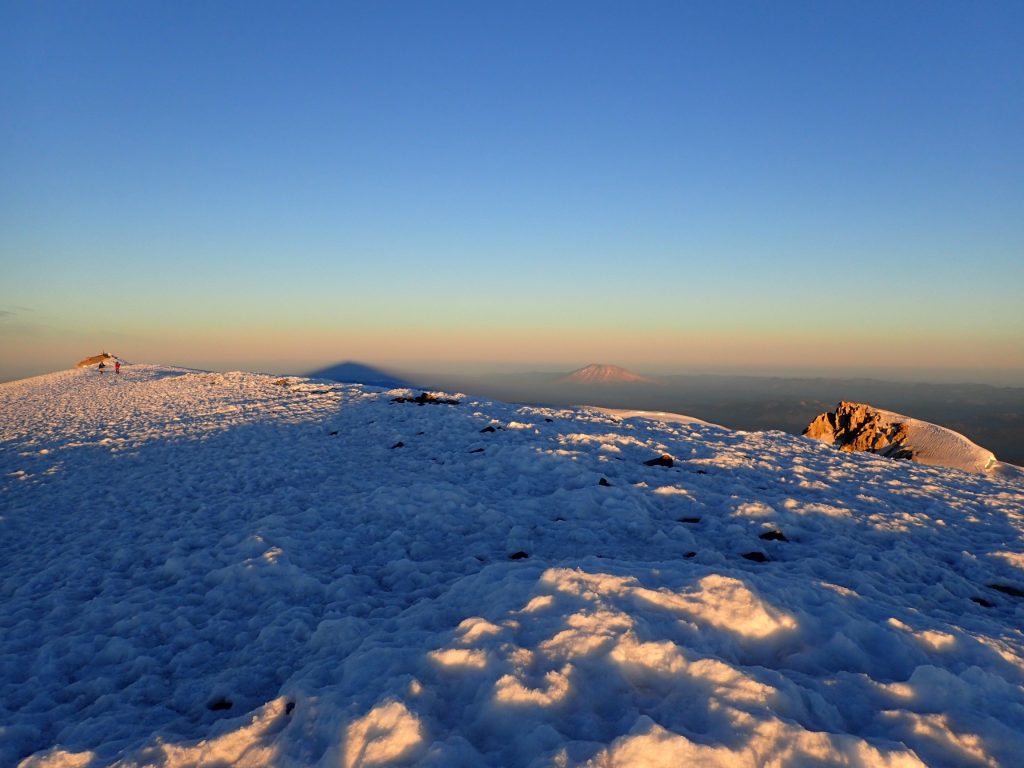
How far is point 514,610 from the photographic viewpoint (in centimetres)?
658

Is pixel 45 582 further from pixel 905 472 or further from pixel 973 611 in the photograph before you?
pixel 905 472

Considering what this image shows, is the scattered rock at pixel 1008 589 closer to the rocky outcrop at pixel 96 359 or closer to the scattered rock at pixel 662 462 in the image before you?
the scattered rock at pixel 662 462

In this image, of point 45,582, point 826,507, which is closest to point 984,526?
point 826,507

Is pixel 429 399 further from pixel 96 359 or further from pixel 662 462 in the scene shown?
pixel 96 359

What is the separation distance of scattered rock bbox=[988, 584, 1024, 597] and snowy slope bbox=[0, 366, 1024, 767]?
0.04 metres

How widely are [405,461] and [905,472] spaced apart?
15922 mm

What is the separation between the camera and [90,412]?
31.8 meters

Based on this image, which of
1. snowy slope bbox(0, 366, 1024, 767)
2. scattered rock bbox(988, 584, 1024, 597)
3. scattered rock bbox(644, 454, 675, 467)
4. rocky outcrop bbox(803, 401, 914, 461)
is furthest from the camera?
rocky outcrop bbox(803, 401, 914, 461)

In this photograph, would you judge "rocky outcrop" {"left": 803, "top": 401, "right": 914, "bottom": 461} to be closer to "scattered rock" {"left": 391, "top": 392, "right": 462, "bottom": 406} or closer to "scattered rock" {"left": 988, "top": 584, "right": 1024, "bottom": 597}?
"scattered rock" {"left": 391, "top": 392, "right": 462, "bottom": 406}

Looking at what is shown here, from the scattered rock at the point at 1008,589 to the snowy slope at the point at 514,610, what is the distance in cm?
4

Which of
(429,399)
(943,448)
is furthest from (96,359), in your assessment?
(943,448)

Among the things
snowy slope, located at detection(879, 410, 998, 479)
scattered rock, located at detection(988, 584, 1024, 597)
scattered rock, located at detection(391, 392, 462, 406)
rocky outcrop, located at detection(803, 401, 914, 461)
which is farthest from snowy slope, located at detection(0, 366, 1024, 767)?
snowy slope, located at detection(879, 410, 998, 479)

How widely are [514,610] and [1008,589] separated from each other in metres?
9.25

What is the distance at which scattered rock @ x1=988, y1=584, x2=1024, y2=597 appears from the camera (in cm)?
959
